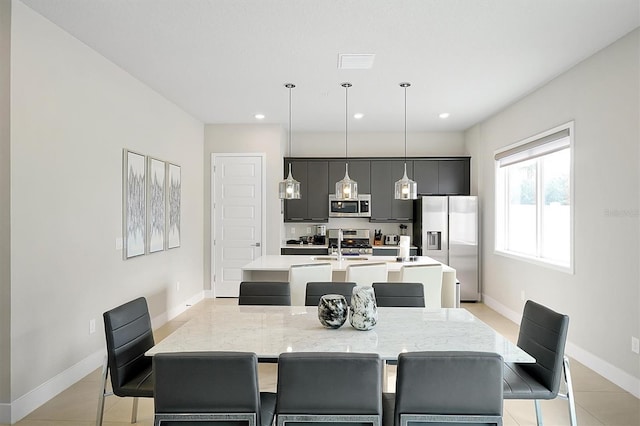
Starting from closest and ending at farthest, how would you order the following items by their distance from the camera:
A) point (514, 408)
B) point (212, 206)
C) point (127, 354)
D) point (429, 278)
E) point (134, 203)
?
point (127, 354) < point (514, 408) < point (429, 278) < point (134, 203) < point (212, 206)

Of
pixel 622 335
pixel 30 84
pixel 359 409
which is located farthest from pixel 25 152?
pixel 622 335

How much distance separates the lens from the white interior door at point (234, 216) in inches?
269

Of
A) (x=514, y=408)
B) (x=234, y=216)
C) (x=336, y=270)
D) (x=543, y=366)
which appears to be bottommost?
(x=514, y=408)

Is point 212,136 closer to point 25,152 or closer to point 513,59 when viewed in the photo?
point 25,152

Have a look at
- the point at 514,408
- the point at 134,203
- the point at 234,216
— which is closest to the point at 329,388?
the point at 514,408

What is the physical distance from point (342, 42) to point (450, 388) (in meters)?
2.77

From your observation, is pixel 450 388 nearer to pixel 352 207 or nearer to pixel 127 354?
pixel 127 354

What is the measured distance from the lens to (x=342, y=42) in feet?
11.6

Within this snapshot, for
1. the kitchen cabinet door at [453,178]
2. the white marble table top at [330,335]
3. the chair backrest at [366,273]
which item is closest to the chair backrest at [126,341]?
the white marble table top at [330,335]

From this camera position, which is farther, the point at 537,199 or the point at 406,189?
the point at 537,199

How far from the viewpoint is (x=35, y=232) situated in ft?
10.00

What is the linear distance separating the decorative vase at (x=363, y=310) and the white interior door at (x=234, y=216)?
15.1 ft

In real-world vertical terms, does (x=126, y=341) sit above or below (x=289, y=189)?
below

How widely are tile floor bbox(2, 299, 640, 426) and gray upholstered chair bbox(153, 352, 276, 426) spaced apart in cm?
139
